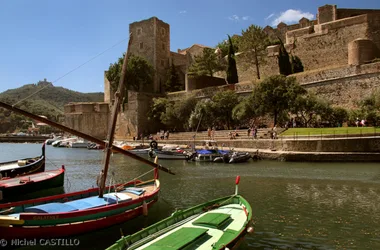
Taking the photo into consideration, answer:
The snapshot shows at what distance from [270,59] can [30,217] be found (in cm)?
4201

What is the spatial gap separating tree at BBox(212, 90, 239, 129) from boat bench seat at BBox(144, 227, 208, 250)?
33.1m

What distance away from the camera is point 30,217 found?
9328 mm

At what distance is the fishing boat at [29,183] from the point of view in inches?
625

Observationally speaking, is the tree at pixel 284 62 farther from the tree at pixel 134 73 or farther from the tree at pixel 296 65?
the tree at pixel 134 73

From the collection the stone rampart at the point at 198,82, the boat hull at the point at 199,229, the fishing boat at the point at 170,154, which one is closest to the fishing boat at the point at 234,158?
the fishing boat at the point at 170,154

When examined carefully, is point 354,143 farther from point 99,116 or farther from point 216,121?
point 99,116

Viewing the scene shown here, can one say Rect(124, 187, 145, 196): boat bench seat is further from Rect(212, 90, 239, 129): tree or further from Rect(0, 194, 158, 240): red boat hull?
Rect(212, 90, 239, 129): tree

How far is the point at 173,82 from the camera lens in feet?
185

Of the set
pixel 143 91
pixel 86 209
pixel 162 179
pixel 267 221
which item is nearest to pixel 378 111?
pixel 162 179

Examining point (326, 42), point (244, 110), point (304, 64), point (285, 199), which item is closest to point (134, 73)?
point (244, 110)

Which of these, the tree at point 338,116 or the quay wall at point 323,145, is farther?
the tree at point 338,116

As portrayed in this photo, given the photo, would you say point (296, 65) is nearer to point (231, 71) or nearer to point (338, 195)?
point (231, 71)

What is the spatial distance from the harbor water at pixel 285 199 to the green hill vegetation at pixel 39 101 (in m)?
89.2

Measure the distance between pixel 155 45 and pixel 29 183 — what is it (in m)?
43.0
